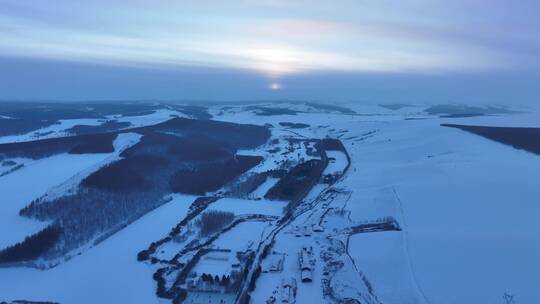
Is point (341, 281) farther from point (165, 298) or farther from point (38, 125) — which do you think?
point (38, 125)

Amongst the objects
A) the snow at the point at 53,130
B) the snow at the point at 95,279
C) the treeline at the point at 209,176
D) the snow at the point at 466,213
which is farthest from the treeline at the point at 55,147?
the snow at the point at 466,213

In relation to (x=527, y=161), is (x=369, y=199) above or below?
below

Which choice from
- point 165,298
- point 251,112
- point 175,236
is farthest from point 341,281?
point 251,112

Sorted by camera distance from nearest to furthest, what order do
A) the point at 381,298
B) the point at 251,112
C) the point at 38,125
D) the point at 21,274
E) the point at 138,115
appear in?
the point at 381,298 → the point at 21,274 → the point at 38,125 → the point at 138,115 → the point at 251,112

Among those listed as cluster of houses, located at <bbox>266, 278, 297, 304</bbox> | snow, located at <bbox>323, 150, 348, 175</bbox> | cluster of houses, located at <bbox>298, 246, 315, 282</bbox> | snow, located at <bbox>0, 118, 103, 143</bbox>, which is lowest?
snow, located at <bbox>0, 118, 103, 143</bbox>

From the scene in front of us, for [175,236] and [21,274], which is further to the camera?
[175,236]

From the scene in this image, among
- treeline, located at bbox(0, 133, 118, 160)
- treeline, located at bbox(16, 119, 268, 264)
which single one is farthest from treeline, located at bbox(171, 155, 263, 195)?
treeline, located at bbox(0, 133, 118, 160)

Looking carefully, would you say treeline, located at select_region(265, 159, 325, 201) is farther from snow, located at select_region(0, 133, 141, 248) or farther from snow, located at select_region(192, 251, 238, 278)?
snow, located at select_region(0, 133, 141, 248)
